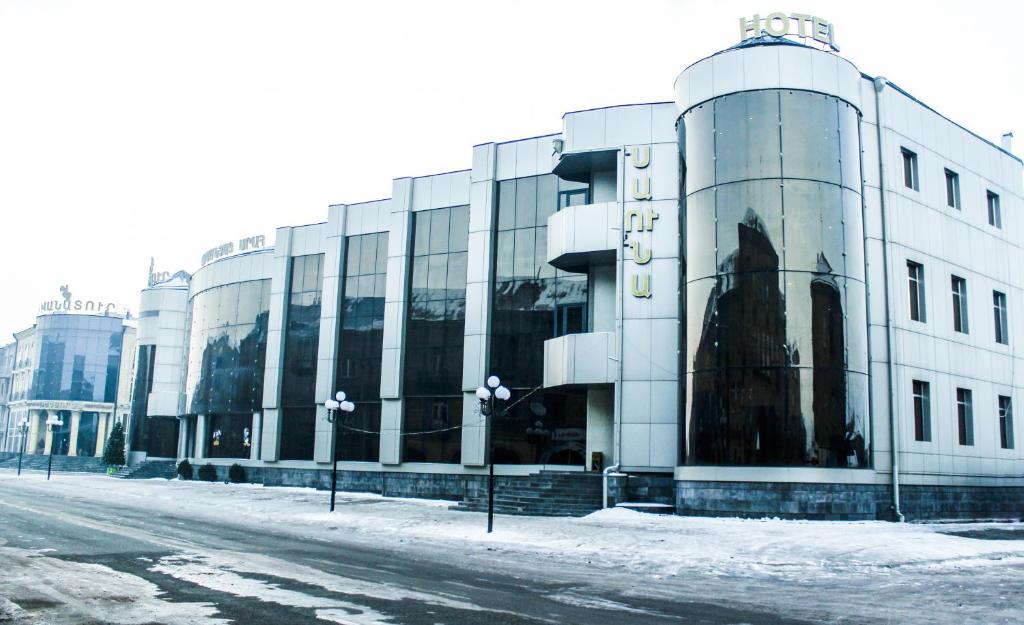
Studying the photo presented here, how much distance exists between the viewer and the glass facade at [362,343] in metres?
40.6

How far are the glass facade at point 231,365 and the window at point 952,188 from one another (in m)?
33.9

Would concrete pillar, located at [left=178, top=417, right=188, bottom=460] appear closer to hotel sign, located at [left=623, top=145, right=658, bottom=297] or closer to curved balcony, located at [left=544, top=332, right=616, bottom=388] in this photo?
curved balcony, located at [left=544, top=332, right=616, bottom=388]

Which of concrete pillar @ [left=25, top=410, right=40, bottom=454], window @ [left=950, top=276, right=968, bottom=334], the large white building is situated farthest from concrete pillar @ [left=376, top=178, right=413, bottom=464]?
concrete pillar @ [left=25, top=410, right=40, bottom=454]

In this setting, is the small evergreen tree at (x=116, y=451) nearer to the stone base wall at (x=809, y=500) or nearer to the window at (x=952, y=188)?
the stone base wall at (x=809, y=500)

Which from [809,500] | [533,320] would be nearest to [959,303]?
[809,500]

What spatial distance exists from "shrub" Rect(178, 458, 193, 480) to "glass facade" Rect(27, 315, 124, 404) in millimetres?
55058

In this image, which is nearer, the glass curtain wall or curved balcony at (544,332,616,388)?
curved balcony at (544,332,616,388)

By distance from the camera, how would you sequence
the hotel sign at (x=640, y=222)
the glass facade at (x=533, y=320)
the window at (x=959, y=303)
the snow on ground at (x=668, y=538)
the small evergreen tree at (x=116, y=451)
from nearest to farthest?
the snow on ground at (x=668, y=538), the hotel sign at (x=640, y=222), the window at (x=959, y=303), the glass facade at (x=533, y=320), the small evergreen tree at (x=116, y=451)

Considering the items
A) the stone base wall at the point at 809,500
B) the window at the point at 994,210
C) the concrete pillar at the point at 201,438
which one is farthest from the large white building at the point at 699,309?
the concrete pillar at the point at 201,438

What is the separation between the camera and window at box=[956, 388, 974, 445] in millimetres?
30312

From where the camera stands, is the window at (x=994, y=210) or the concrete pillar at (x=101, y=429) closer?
the window at (x=994, y=210)

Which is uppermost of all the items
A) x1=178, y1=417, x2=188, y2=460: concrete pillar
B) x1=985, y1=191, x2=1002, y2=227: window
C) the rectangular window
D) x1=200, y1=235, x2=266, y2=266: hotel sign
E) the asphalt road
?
x1=200, y1=235, x2=266, y2=266: hotel sign

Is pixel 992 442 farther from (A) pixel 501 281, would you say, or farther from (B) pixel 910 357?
(A) pixel 501 281

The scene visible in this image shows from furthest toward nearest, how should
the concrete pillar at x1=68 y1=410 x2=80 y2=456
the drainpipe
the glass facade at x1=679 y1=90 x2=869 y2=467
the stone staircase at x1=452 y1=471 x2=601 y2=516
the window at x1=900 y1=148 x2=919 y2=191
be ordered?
the concrete pillar at x1=68 y1=410 x2=80 y2=456 < the window at x1=900 y1=148 x2=919 y2=191 < the stone staircase at x1=452 y1=471 x2=601 y2=516 < the drainpipe < the glass facade at x1=679 y1=90 x2=869 y2=467
